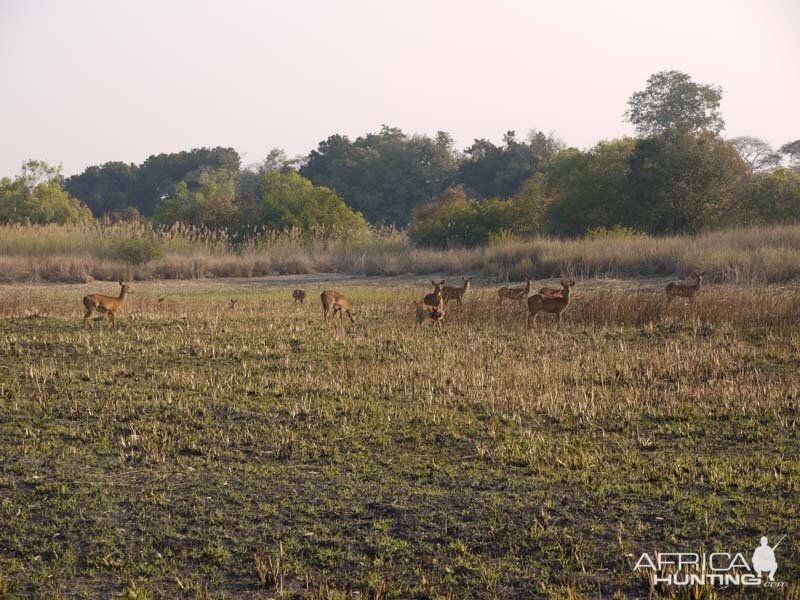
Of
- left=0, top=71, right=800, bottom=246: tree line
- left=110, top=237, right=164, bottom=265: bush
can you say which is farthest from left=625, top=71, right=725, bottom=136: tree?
left=110, top=237, right=164, bottom=265: bush

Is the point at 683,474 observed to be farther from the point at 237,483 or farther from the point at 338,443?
the point at 237,483

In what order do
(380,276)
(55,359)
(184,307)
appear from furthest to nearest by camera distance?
A: (380,276), (184,307), (55,359)

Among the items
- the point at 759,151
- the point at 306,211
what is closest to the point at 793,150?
the point at 759,151

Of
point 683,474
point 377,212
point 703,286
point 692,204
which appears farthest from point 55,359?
point 377,212

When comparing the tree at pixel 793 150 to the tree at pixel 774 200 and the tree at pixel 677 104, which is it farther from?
the tree at pixel 774 200

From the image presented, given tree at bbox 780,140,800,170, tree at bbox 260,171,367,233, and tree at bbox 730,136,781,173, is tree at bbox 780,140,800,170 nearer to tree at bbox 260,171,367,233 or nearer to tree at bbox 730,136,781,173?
tree at bbox 730,136,781,173

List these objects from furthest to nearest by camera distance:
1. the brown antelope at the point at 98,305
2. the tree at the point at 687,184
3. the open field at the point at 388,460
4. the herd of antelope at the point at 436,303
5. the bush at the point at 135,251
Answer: the tree at the point at 687,184 → the bush at the point at 135,251 → the herd of antelope at the point at 436,303 → the brown antelope at the point at 98,305 → the open field at the point at 388,460

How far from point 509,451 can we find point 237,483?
2150 mm

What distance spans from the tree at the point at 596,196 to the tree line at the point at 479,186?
0.19 feet

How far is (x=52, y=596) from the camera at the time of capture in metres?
4.62

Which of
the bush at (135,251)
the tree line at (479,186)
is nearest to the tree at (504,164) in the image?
the tree line at (479,186)

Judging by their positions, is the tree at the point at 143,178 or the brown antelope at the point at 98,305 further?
the tree at the point at 143,178

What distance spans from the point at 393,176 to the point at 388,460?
58.4m

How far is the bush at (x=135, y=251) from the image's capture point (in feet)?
89.7
